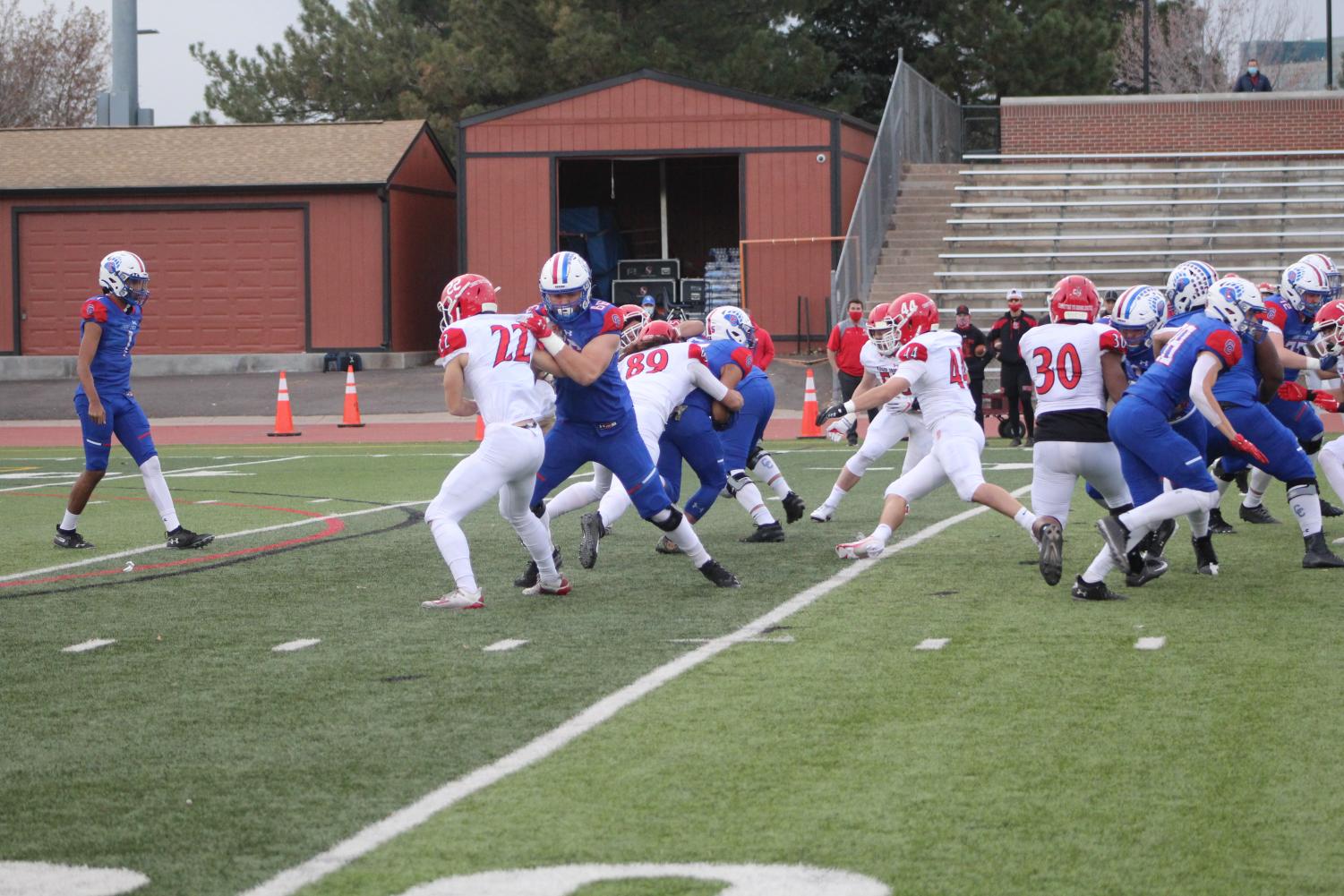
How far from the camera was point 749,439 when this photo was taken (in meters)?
12.7

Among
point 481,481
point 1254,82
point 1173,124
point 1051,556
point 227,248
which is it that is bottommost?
point 1051,556

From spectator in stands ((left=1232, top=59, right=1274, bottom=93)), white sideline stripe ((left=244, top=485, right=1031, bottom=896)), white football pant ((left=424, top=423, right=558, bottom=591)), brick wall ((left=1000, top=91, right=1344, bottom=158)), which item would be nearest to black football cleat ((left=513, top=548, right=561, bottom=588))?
white football pant ((left=424, top=423, right=558, bottom=591))

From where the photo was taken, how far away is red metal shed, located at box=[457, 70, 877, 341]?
32.2 m

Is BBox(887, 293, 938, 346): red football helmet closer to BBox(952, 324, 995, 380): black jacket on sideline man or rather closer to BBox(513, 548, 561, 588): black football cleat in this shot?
BBox(513, 548, 561, 588): black football cleat

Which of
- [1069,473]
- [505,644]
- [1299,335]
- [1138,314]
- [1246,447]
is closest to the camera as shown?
[505,644]

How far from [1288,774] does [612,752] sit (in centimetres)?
210

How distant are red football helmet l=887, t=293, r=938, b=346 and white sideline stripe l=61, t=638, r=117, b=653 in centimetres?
495

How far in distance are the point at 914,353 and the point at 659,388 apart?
1604 mm

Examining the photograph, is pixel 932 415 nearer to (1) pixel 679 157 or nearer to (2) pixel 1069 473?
(2) pixel 1069 473

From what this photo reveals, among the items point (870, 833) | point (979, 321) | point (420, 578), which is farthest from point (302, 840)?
point (979, 321)

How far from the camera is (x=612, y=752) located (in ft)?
18.9

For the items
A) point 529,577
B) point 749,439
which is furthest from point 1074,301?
point 749,439

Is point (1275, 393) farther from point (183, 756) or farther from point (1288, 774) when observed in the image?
point (183, 756)

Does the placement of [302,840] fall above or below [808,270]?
below
